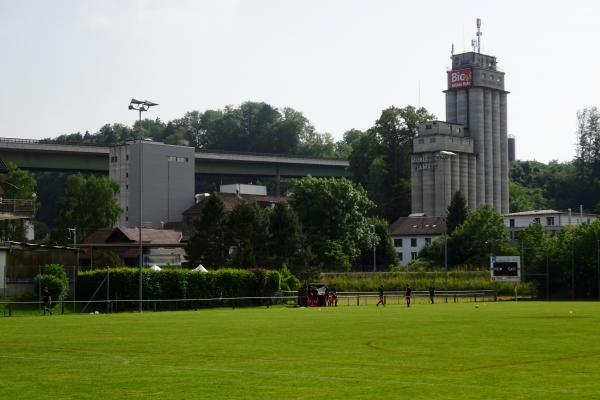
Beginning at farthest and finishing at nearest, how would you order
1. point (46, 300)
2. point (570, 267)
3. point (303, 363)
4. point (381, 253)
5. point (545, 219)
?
point (545, 219), point (381, 253), point (570, 267), point (46, 300), point (303, 363)

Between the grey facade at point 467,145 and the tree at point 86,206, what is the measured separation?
188 ft

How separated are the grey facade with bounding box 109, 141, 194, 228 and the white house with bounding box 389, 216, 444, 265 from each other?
34447 millimetres

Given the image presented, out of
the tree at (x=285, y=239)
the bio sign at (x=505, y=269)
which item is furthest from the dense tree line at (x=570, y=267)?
the tree at (x=285, y=239)

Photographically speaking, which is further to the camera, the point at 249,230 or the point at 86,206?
the point at 86,206

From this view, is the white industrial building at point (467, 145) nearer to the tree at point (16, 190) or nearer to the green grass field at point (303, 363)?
the tree at point (16, 190)

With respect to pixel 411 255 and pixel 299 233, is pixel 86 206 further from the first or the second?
pixel 411 255

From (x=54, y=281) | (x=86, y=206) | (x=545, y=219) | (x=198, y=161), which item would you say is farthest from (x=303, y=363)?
(x=545, y=219)

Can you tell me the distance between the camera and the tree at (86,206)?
128125 mm

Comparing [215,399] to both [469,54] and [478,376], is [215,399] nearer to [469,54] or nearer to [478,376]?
[478,376]

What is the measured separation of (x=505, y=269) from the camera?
91.3m

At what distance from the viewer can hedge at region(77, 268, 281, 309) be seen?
2544 inches

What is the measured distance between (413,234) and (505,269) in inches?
2484

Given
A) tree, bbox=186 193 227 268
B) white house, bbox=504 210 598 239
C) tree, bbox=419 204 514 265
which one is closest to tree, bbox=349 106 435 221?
white house, bbox=504 210 598 239

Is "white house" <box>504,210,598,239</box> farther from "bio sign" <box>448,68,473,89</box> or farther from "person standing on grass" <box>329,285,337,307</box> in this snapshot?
"person standing on grass" <box>329,285,337,307</box>
